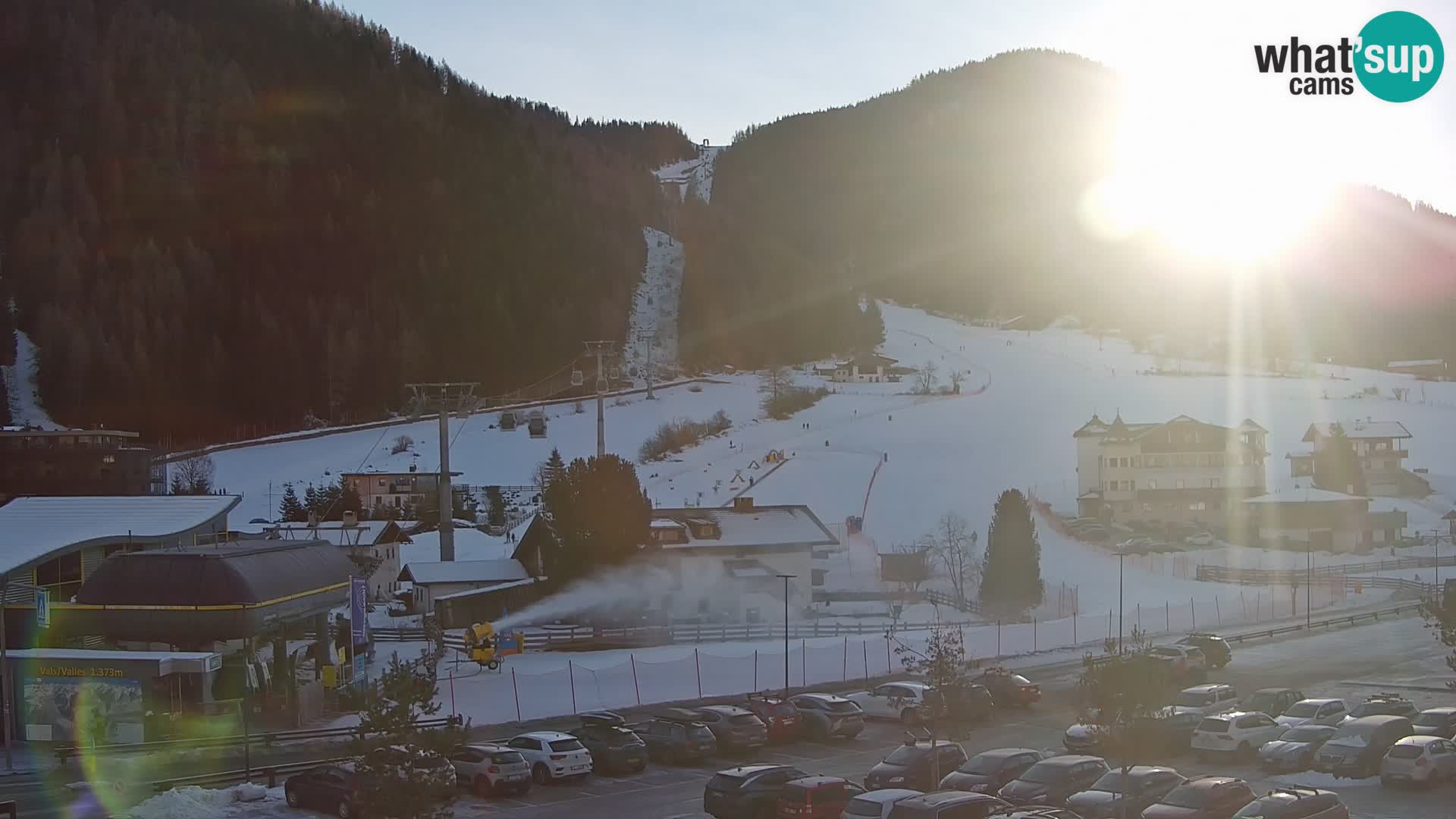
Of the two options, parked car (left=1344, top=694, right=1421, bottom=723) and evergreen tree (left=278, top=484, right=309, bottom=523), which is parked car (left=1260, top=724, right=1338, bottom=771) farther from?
evergreen tree (left=278, top=484, right=309, bottom=523)

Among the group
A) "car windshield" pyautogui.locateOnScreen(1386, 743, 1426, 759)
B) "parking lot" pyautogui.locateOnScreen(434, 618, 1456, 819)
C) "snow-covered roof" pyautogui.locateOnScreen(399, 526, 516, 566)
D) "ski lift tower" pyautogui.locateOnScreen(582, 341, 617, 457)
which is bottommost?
"parking lot" pyautogui.locateOnScreen(434, 618, 1456, 819)


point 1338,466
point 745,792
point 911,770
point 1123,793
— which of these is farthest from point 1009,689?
point 1338,466

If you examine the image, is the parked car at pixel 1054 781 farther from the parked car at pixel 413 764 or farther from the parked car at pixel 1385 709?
the parked car at pixel 413 764

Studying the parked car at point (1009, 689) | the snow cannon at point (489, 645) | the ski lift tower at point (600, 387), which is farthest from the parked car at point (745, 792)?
the ski lift tower at point (600, 387)

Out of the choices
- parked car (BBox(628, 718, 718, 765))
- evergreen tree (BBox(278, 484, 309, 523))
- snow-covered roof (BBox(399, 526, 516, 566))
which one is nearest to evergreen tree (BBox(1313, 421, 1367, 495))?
snow-covered roof (BBox(399, 526, 516, 566))

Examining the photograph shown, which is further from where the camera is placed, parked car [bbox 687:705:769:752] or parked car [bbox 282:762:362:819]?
parked car [bbox 687:705:769:752]

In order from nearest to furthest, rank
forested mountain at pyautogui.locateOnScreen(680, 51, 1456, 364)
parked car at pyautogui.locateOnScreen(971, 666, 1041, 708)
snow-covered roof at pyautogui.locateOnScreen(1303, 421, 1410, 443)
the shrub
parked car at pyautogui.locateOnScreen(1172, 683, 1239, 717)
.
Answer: parked car at pyautogui.locateOnScreen(1172, 683, 1239, 717) → parked car at pyautogui.locateOnScreen(971, 666, 1041, 708) → snow-covered roof at pyautogui.locateOnScreen(1303, 421, 1410, 443) → the shrub → forested mountain at pyautogui.locateOnScreen(680, 51, 1456, 364)

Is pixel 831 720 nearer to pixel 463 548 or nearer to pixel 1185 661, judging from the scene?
pixel 1185 661

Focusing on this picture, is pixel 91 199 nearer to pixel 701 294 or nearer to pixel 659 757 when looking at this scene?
pixel 701 294
